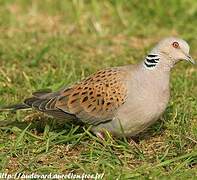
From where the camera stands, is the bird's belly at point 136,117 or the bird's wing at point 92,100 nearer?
the bird's belly at point 136,117

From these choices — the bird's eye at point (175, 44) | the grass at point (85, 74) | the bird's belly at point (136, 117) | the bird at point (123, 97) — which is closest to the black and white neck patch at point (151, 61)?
the bird at point (123, 97)

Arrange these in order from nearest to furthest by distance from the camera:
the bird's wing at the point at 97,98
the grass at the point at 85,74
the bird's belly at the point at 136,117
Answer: the grass at the point at 85,74 < the bird's belly at the point at 136,117 < the bird's wing at the point at 97,98

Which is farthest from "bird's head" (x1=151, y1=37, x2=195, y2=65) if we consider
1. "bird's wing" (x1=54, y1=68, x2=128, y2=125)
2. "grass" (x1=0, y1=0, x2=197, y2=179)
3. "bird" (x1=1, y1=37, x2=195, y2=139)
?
"grass" (x1=0, y1=0, x2=197, y2=179)

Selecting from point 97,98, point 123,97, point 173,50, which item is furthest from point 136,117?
point 173,50

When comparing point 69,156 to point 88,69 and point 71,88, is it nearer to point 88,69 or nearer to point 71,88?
point 71,88

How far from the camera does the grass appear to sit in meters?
4.67

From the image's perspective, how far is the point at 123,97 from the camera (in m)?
4.89

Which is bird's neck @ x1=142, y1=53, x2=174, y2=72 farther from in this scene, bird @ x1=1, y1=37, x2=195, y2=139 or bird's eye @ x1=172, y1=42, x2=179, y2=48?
bird's eye @ x1=172, y1=42, x2=179, y2=48

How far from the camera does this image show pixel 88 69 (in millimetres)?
6723

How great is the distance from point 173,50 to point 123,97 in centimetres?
55

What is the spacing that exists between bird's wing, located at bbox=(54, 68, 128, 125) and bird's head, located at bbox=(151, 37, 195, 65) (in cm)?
34

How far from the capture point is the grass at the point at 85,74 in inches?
184

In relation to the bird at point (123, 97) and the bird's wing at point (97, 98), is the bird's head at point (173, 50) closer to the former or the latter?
the bird at point (123, 97)

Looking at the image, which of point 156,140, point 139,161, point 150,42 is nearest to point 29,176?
point 139,161
